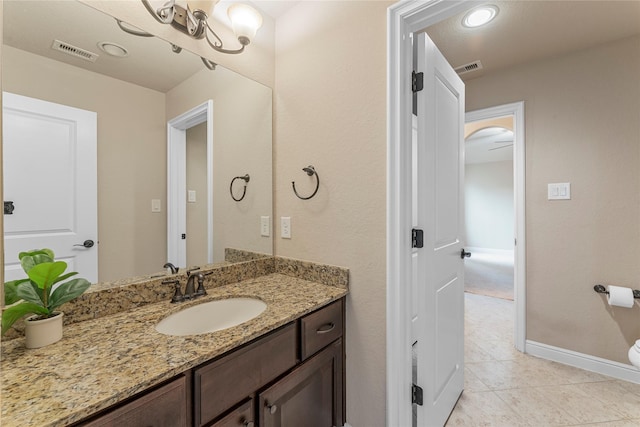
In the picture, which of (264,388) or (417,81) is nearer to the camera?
(264,388)

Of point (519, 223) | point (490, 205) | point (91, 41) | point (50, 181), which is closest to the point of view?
point (50, 181)

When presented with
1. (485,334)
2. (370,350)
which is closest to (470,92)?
(485,334)

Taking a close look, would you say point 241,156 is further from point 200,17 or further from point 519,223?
point 519,223

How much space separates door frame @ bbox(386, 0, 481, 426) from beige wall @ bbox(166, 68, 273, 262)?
769mm

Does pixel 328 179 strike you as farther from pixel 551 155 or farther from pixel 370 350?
pixel 551 155

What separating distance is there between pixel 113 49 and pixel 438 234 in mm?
1629

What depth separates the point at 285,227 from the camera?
5.37ft

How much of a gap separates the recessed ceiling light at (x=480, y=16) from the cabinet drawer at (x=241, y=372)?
2.01 metres

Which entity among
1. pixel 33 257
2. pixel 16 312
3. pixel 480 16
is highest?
pixel 480 16

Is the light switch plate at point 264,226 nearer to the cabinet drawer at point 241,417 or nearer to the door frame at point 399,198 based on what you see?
the door frame at point 399,198

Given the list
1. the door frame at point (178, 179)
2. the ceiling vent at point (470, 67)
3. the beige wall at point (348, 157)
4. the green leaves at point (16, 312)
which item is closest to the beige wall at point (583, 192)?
the ceiling vent at point (470, 67)

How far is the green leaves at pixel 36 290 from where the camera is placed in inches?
29.8

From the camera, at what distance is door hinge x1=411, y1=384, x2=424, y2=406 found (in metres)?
1.27

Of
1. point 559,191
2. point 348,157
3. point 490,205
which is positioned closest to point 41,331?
point 348,157
